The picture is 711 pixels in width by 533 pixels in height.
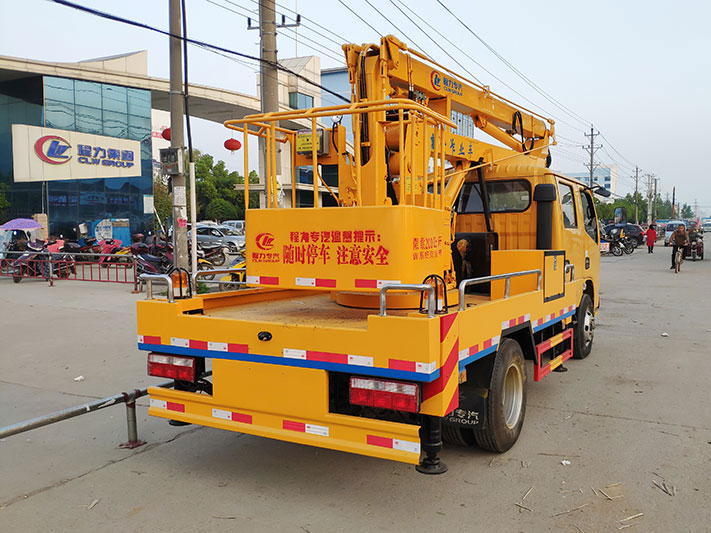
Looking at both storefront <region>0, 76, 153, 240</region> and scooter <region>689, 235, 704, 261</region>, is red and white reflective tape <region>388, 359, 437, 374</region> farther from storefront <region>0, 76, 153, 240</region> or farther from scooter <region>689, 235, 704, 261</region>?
storefront <region>0, 76, 153, 240</region>

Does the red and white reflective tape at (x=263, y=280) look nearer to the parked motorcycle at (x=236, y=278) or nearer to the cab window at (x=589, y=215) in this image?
the parked motorcycle at (x=236, y=278)

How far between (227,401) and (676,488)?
312 cm

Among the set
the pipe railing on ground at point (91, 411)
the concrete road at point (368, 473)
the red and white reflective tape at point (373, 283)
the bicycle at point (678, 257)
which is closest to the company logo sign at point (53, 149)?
the concrete road at point (368, 473)

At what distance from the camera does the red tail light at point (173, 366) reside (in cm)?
428

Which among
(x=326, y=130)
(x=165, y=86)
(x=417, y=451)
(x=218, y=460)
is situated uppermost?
(x=165, y=86)

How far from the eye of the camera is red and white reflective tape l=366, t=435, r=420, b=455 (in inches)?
136

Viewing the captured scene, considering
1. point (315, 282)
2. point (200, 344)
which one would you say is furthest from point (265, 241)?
point (200, 344)

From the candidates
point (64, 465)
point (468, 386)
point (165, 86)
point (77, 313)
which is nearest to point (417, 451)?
point (468, 386)

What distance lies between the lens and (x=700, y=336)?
362 inches

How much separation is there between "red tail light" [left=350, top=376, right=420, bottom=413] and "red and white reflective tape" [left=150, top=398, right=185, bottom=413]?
1402 millimetres

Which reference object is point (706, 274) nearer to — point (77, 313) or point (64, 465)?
point (77, 313)

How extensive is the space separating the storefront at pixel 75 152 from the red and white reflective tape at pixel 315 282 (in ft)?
88.0

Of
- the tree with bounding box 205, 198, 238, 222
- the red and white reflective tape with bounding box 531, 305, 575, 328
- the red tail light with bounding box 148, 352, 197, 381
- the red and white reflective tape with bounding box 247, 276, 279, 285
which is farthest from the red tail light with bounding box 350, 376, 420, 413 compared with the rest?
the tree with bounding box 205, 198, 238, 222

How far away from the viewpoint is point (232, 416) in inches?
159
